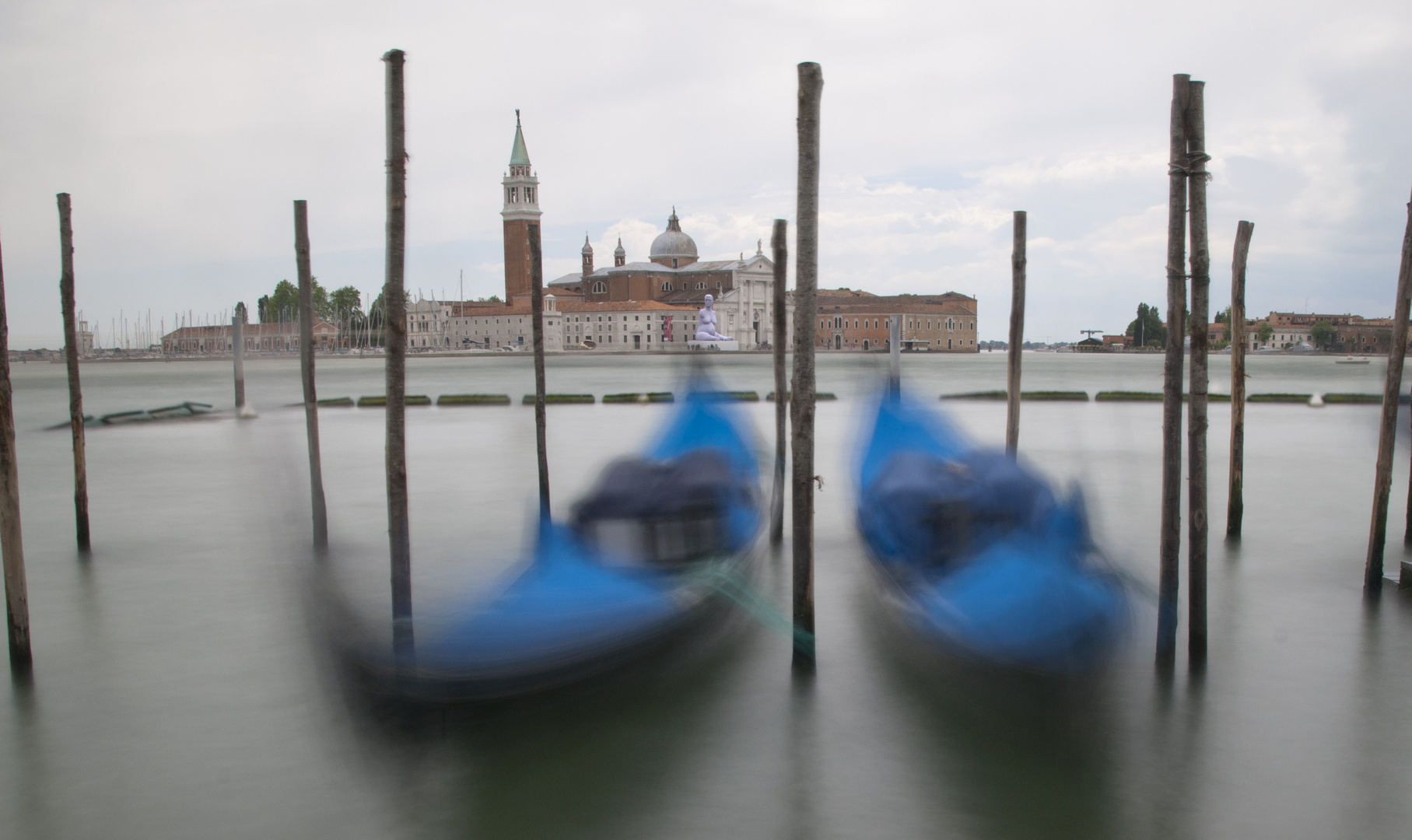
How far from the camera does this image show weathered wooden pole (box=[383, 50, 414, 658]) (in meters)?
3.78

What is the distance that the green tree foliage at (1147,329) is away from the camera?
66.9 metres

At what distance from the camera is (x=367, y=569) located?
612 cm

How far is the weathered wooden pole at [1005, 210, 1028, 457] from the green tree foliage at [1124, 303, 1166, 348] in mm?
61873

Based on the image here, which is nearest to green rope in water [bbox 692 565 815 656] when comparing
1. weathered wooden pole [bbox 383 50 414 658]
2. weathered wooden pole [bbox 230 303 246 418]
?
weathered wooden pole [bbox 383 50 414 658]

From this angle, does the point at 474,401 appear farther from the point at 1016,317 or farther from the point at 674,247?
the point at 674,247

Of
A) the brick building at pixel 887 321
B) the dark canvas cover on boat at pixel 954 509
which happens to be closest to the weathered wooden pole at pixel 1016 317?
the dark canvas cover on boat at pixel 954 509

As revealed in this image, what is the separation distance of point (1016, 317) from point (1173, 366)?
3564 mm

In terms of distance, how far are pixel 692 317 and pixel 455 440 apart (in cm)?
5826

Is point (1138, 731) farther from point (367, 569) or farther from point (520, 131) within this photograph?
point (520, 131)

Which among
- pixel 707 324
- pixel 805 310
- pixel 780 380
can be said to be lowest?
pixel 780 380

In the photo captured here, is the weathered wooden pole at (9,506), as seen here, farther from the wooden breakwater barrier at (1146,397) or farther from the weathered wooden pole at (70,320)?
the wooden breakwater barrier at (1146,397)

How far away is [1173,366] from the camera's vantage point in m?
3.90

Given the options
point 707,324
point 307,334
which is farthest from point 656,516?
point 707,324

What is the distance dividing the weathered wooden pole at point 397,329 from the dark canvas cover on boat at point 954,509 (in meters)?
2.24
